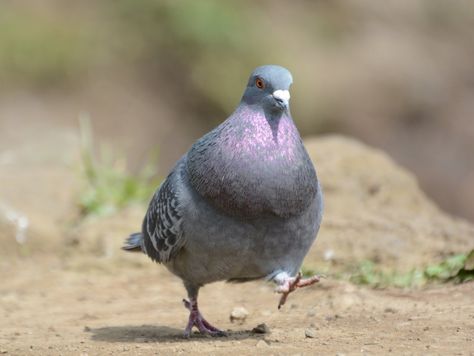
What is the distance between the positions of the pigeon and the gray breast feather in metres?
0.02

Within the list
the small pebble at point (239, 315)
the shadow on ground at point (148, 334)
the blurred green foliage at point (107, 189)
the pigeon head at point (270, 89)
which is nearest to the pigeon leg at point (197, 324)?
the shadow on ground at point (148, 334)

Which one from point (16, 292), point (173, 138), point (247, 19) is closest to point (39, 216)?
point (16, 292)

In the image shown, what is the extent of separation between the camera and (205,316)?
6.61 metres

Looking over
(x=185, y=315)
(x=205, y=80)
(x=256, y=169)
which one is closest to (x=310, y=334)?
(x=256, y=169)

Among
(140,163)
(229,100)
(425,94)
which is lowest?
(140,163)

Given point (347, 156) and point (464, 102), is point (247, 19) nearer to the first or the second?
point (464, 102)

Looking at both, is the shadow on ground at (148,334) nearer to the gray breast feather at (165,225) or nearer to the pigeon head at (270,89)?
the gray breast feather at (165,225)

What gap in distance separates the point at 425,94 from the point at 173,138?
412cm

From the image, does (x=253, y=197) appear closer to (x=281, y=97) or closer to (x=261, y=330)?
(x=281, y=97)

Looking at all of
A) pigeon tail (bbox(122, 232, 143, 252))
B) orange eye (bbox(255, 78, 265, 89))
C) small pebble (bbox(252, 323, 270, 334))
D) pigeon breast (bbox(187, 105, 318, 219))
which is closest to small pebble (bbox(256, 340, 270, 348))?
small pebble (bbox(252, 323, 270, 334))

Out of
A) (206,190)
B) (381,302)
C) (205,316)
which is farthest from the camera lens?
(205,316)

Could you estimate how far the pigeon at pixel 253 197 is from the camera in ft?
17.2

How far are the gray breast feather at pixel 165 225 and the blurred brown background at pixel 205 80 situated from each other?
671 cm

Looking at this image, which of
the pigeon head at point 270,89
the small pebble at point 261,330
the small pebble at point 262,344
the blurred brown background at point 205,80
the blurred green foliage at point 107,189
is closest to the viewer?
the small pebble at point 262,344
